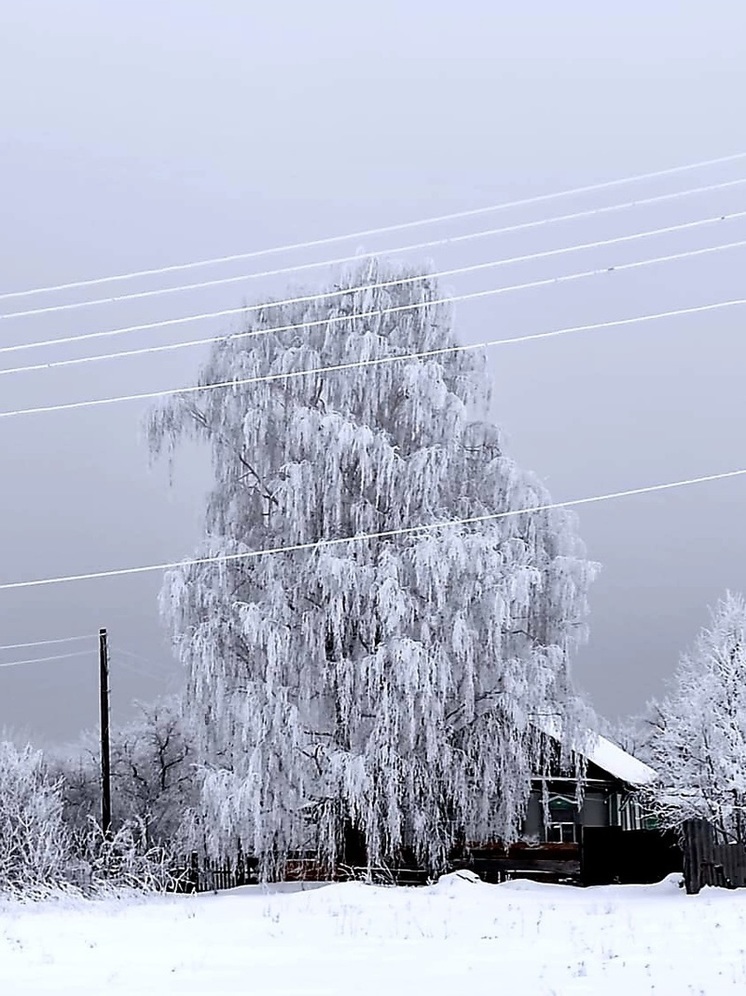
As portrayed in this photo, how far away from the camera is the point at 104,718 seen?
3491cm

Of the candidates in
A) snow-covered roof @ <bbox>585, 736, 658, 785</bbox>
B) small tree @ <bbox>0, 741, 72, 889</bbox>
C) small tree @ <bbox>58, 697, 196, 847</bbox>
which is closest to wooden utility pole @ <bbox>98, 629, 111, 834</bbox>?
small tree @ <bbox>0, 741, 72, 889</bbox>

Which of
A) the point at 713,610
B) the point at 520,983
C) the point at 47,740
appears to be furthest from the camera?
the point at 47,740

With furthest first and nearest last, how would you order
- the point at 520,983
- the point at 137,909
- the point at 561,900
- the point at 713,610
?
the point at 713,610 → the point at 561,900 → the point at 137,909 → the point at 520,983

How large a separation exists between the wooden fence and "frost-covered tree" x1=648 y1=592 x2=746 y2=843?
0.32 m

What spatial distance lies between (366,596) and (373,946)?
1259 cm

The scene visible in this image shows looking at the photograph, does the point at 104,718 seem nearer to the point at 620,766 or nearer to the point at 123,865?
the point at 123,865

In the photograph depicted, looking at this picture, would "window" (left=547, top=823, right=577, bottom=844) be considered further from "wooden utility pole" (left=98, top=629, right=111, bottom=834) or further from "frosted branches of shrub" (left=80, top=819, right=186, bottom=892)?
"frosted branches of shrub" (left=80, top=819, right=186, bottom=892)

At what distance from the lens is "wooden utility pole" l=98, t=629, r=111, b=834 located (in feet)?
111

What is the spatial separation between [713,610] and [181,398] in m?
11.0

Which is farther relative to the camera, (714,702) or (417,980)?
(714,702)

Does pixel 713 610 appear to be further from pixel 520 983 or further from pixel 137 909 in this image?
pixel 520 983

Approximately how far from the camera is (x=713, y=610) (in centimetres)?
2656

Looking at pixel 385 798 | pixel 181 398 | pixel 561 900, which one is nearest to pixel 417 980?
pixel 561 900

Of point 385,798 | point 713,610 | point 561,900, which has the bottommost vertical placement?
point 561,900
